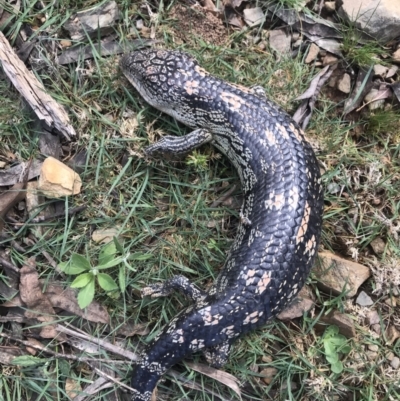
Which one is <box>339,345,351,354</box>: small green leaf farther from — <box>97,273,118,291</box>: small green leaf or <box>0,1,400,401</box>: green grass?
<box>97,273,118,291</box>: small green leaf

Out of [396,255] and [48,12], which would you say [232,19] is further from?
[396,255]

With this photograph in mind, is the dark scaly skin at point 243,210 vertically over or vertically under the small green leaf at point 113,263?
over

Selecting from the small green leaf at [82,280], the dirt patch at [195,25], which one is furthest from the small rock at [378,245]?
the small green leaf at [82,280]

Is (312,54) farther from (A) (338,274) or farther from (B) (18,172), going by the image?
(B) (18,172)

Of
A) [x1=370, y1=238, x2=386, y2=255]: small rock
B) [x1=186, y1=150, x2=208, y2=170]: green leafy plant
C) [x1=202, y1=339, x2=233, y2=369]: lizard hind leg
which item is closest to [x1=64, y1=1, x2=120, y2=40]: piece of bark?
[x1=186, y1=150, x2=208, y2=170]: green leafy plant

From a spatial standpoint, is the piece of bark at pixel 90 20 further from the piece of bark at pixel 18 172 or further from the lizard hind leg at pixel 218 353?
the lizard hind leg at pixel 218 353
